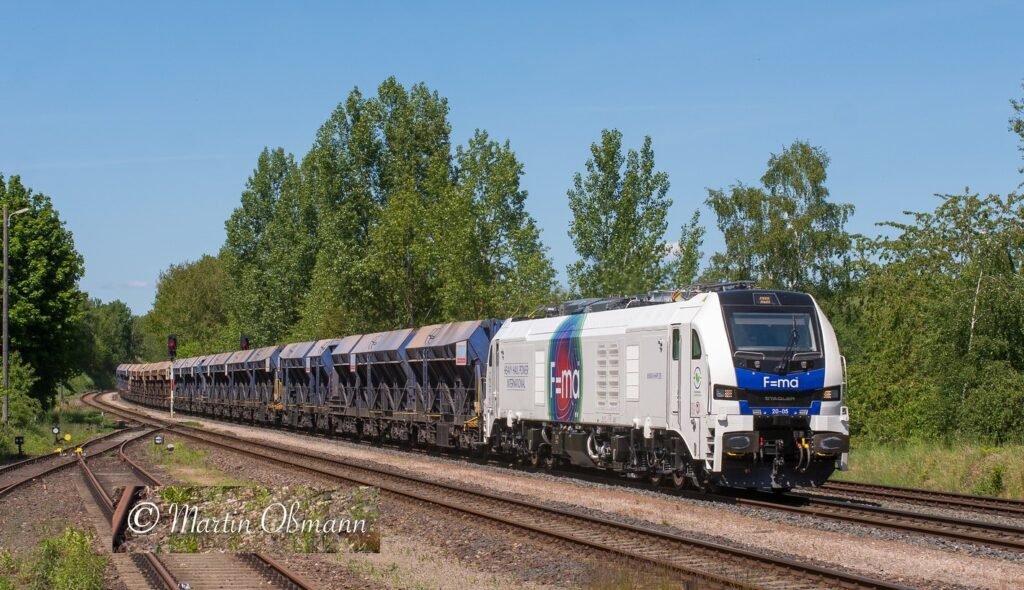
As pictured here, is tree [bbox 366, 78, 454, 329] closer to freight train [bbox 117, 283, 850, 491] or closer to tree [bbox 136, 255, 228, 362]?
freight train [bbox 117, 283, 850, 491]

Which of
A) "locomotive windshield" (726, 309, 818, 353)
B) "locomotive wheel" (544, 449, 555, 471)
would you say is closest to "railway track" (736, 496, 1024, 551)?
"locomotive windshield" (726, 309, 818, 353)

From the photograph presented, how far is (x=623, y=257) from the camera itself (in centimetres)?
4606

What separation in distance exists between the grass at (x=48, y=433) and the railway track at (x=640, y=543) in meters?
15.0

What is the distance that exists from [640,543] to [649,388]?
653 centimetres

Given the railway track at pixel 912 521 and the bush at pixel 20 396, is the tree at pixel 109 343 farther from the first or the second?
the railway track at pixel 912 521

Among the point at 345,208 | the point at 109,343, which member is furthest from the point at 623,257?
the point at 109,343

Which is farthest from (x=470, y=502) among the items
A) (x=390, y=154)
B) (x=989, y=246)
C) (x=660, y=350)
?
(x=390, y=154)

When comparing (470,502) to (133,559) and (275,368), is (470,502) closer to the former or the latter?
(133,559)

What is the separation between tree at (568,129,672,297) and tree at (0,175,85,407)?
22611 millimetres

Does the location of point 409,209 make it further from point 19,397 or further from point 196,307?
point 196,307

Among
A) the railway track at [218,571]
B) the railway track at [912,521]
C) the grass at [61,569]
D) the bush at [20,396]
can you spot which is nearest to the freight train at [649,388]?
the railway track at [912,521]

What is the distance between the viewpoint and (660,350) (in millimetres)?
20562

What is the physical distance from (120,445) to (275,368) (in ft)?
49.5

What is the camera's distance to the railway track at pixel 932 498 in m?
18.2
